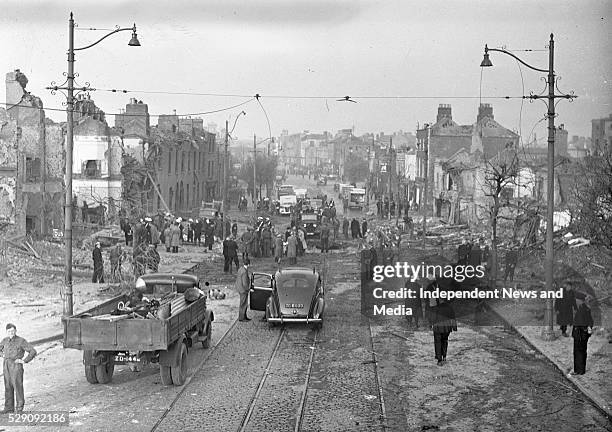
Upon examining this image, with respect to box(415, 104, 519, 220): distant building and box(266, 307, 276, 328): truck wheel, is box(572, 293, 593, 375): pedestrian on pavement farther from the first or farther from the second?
box(415, 104, 519, 220): distant building

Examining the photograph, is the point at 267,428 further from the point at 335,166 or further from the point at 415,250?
the point at 335,166

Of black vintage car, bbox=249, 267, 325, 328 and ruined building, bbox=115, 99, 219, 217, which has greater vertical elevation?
ruined building, bbox=115, 99, 219, 217

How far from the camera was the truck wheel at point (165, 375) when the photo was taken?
14.2 m

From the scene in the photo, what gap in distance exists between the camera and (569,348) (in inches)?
695

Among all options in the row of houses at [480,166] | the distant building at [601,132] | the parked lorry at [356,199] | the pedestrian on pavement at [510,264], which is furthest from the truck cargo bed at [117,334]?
the parked lorry at [356,199]

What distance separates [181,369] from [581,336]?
703 centimetres

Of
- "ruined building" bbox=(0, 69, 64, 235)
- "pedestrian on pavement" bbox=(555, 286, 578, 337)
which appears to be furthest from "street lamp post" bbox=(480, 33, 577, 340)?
"ruined building" bbox=(0, 69, 64, 235)

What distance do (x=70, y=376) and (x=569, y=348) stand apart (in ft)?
32.8

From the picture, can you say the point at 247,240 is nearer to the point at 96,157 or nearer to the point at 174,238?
the point at 174,238

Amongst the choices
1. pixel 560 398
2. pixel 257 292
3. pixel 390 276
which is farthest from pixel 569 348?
pixel 390 276

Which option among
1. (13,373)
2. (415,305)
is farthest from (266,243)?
(13,373)

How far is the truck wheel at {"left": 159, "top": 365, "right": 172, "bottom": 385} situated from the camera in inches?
559

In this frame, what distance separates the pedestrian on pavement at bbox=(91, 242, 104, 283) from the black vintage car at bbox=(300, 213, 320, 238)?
57.1ft

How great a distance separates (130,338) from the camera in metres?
13.6
